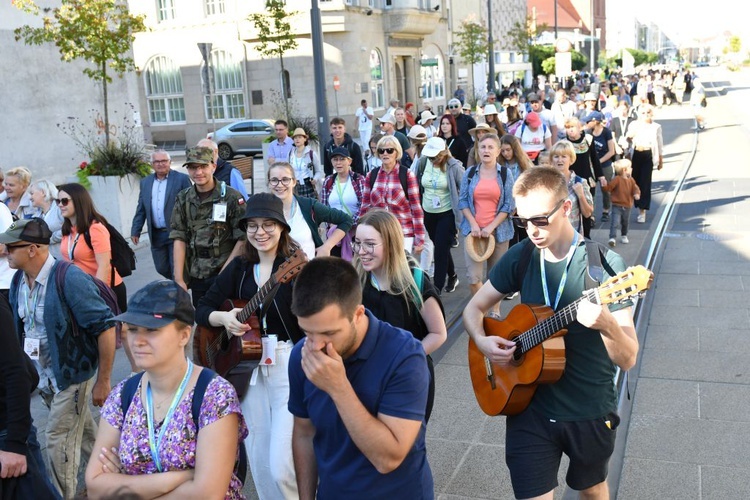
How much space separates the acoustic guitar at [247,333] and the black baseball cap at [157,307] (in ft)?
3.84

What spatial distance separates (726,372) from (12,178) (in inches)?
278

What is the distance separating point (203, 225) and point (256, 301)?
6.56 feet

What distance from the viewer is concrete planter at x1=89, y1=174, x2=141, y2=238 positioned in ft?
43.1

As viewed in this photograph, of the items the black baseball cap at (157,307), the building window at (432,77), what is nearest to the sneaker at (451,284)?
the black baseball cap at (157,307)

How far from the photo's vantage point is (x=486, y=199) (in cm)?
803

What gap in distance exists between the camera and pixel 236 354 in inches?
168

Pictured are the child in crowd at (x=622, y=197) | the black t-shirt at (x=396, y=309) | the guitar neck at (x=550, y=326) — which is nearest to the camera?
the guitar neck at (x=550, y=326)

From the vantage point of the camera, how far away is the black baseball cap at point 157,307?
2906 mm

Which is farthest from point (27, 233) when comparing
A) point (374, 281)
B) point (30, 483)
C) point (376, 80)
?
point (376, 80)

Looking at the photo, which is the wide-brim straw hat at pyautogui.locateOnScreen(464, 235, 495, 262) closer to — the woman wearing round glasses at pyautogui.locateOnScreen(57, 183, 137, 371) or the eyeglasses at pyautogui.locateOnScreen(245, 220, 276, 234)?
the woman wearing round glasses at pyautogui.locateOnScreen(57, 183, 137, 371)

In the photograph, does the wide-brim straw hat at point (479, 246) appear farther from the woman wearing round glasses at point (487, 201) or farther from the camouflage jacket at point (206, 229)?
the camouflage jacket at point (206, 229)

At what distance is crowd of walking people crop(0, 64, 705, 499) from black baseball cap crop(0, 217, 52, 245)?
12 millimetres

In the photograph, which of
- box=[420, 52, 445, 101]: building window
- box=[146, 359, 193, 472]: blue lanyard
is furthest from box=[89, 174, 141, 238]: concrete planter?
box=[420, 52, 445, 101]: building window

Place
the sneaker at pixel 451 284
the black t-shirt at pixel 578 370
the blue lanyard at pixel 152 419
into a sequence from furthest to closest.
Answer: the sneaker at pixel 451 284 < the black t-shirt at pixel 578 370 < the blue lanyard at pixel 152 419
